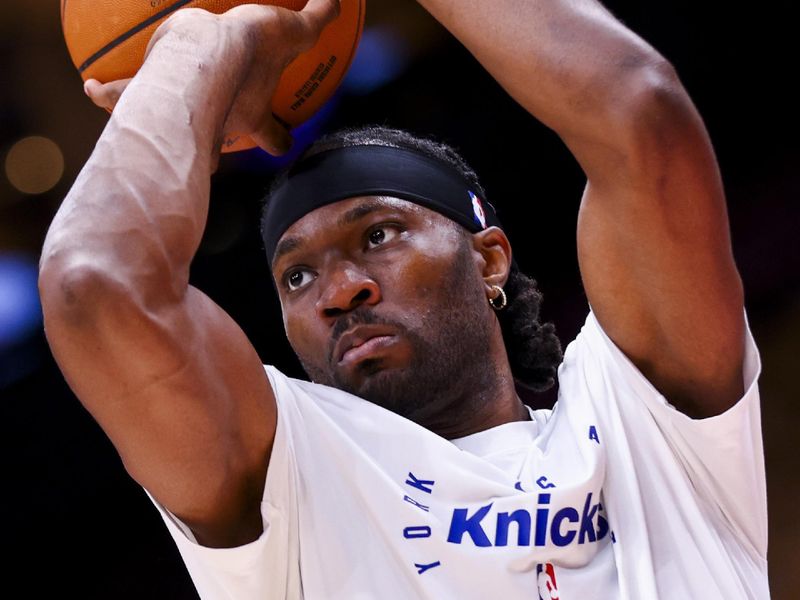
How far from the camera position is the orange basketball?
91.0 inches

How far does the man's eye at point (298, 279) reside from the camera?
2658 millimetres

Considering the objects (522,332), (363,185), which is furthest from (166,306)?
(522,332)

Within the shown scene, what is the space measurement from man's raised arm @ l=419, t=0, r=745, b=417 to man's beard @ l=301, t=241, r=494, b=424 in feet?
1.58

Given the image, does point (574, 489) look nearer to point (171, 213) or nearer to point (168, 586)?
point (171, 213)

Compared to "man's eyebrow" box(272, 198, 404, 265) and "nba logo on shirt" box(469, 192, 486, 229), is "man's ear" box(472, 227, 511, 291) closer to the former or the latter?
"nba logo on shirt" box(469, 192, 486, 229)

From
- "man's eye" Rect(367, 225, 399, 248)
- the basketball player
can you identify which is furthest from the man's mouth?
"man's eye" Rect(367, 225, 399, 248)

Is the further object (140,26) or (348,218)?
(348,218)

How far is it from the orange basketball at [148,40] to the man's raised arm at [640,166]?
13.8 inches

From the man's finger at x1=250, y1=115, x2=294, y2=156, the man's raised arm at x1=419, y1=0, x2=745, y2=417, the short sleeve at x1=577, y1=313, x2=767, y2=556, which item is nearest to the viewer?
the man's raised arm at x1=419, y1=0, x2=745, y2=417

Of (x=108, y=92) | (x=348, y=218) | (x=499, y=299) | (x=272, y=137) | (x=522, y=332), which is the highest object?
(x=108, y=92)

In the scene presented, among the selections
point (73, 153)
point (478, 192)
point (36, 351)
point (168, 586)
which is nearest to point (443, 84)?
point (478, 192)

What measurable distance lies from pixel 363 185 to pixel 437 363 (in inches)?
20.4

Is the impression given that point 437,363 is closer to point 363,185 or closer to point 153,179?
point 363,185

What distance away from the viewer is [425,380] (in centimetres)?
250
